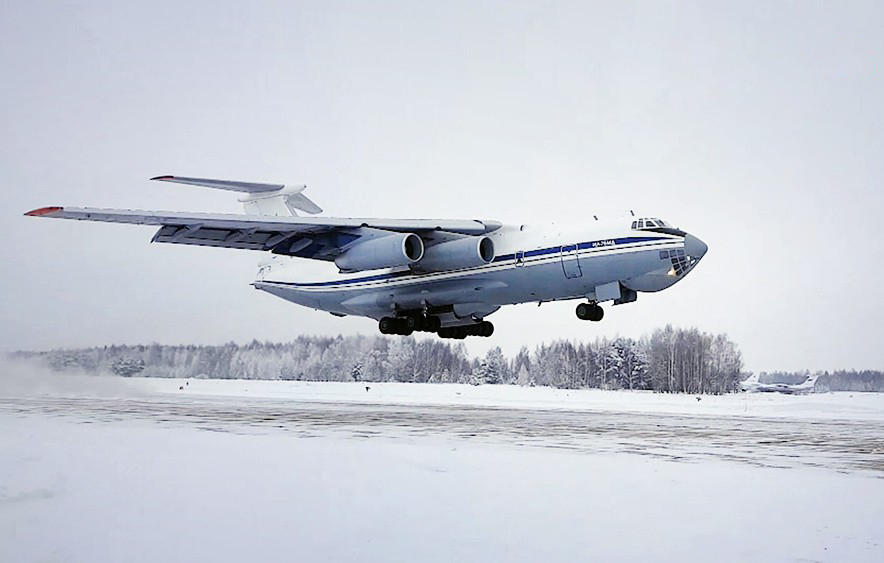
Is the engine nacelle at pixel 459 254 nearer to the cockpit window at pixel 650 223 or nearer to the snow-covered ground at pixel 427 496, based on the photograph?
the cockpit window at pixel 650 223

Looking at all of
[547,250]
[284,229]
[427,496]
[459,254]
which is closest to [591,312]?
[547,250]

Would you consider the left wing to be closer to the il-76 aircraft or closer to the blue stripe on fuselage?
the il-76 aircraft

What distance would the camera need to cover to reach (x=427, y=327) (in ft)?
78.6

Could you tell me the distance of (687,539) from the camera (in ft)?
19.9

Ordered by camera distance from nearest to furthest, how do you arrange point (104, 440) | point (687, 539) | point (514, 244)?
point (687, 539)
point (104, 440)
point (514, 244)

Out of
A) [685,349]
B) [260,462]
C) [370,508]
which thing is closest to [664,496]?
[370,508]

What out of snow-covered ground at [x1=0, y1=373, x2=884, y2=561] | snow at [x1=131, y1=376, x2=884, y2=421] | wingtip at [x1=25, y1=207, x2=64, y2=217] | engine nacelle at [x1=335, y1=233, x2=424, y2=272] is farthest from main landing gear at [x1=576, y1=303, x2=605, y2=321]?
wingtip at [x1=25, y1=207, x2=64, y2=217]

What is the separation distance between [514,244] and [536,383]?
178ft

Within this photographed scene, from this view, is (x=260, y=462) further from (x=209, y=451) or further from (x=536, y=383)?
(x=536, y=383)

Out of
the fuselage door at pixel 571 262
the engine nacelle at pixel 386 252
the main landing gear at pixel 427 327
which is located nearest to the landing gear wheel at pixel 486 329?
the main landing gear at pixel 427 327

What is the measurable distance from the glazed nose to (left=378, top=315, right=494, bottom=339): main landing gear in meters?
8.11

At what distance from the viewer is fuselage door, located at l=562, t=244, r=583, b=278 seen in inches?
773

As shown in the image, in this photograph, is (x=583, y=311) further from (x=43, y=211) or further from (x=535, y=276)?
(x=43, y=211)

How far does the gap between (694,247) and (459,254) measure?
6.16 meters
